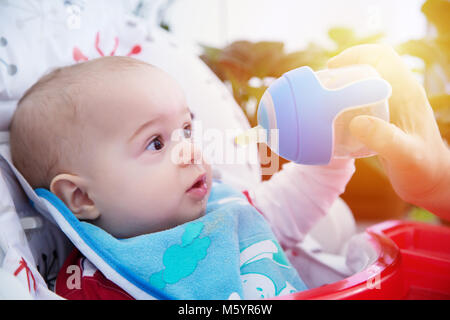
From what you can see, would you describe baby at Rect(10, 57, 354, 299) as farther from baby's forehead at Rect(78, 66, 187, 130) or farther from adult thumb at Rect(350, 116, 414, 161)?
adult thumb at Rect(350, 116, 414, 161)

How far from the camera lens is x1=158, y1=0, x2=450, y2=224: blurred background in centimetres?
74

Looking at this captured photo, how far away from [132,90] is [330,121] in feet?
0.85

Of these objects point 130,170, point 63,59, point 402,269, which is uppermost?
point 63,59

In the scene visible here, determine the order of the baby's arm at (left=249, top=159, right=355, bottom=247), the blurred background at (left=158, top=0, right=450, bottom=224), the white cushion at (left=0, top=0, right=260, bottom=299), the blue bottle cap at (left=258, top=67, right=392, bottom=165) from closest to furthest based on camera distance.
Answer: the blue bottle cap at (left=258, top=67, right=392, bottom=165) < the white cushion at (left=0, top=0, right=260, bottom=299) < the baby's arm at (left=249, top=159, right=355, bottom=247) < the blurred background at (left=158, top=0, right=450, bottom=224)

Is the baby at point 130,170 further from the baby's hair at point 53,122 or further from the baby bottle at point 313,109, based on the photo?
the baby bottle at point 313,109

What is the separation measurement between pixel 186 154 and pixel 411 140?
0.86 ft

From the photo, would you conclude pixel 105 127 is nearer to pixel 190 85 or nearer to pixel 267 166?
pixel 267 166

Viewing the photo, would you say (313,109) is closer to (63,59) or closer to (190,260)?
(190,260)

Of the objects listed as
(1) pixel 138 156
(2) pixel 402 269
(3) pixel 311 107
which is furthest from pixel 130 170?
(2) pixel 402 269

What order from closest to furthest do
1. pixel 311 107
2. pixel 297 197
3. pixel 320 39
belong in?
pixel 311 107
pixel 297 197
pixel 320 39

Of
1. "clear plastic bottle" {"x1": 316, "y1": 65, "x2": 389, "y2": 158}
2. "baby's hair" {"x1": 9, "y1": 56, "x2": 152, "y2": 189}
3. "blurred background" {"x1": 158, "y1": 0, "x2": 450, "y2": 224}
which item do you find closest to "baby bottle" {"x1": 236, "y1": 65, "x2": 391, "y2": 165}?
"clear plastic bottle" {"x1": 316, "y1": 65, "x2": 389, "y2": 158}

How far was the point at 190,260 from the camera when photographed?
0.49 meters

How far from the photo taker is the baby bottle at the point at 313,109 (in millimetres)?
375

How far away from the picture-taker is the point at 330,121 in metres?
0.38
